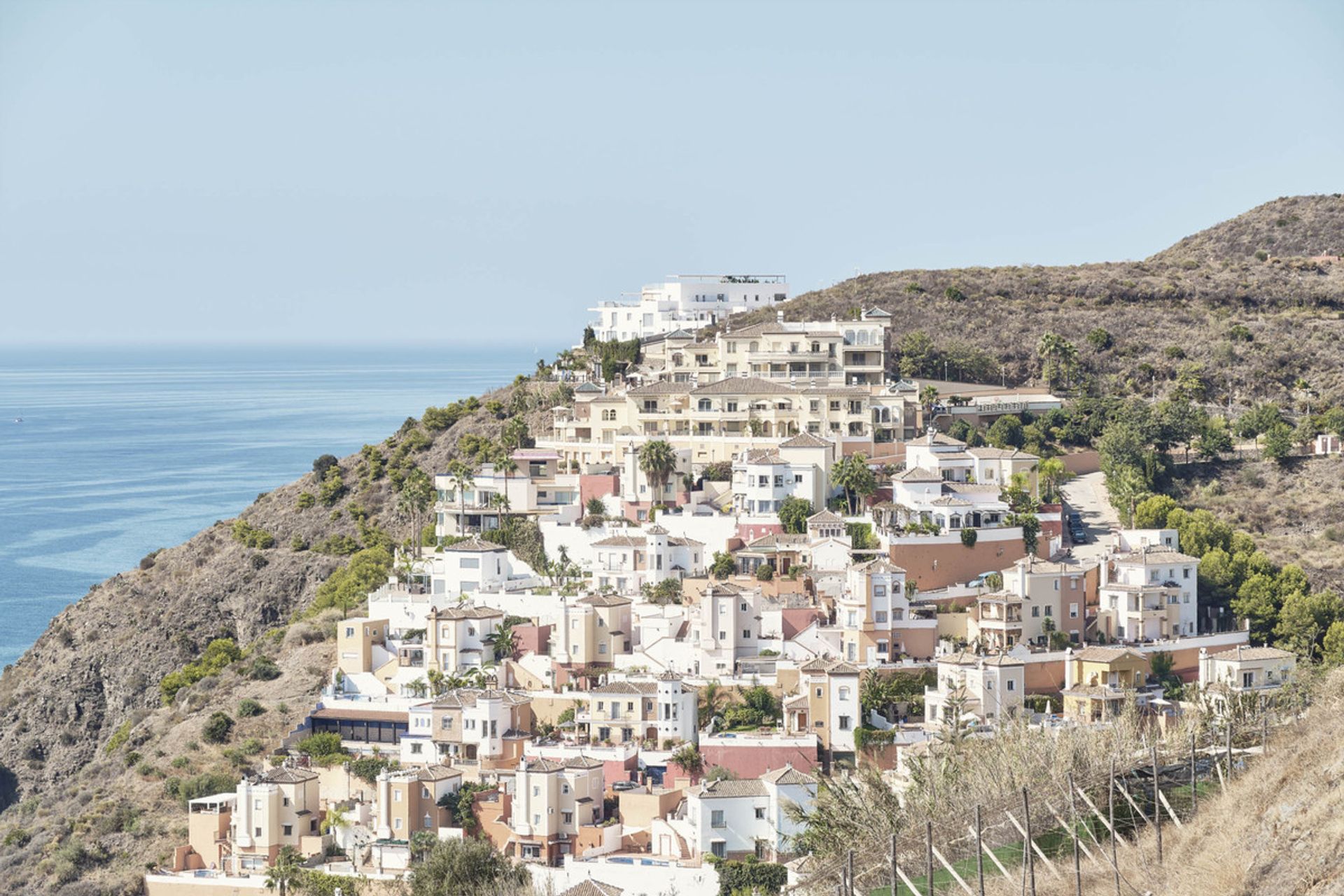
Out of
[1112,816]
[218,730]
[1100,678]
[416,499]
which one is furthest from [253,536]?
[1112,816]

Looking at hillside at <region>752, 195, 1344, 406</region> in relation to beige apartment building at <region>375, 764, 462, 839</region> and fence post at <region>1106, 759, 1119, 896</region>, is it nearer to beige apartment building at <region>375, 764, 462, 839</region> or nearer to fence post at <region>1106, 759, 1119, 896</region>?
beige apartment building at <region>375, 764, 462, 839</region>

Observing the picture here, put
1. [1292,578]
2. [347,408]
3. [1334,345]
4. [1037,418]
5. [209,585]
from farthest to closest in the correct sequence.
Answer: [347,408] < [1334,345] < [209,585] < [1037,418] < [1292,578]

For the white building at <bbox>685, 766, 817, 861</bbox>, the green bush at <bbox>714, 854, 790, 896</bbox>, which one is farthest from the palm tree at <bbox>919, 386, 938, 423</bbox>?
the green bush at <bbox>714, 854, 790, 896</bbox>

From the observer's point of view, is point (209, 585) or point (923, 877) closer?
point (923, 877)

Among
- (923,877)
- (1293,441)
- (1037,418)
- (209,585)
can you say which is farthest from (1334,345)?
(923,877)

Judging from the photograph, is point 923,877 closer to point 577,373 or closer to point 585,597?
point 585,597

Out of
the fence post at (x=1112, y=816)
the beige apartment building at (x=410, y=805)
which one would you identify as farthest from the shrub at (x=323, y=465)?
the fence post at (x=1112, y=816)
